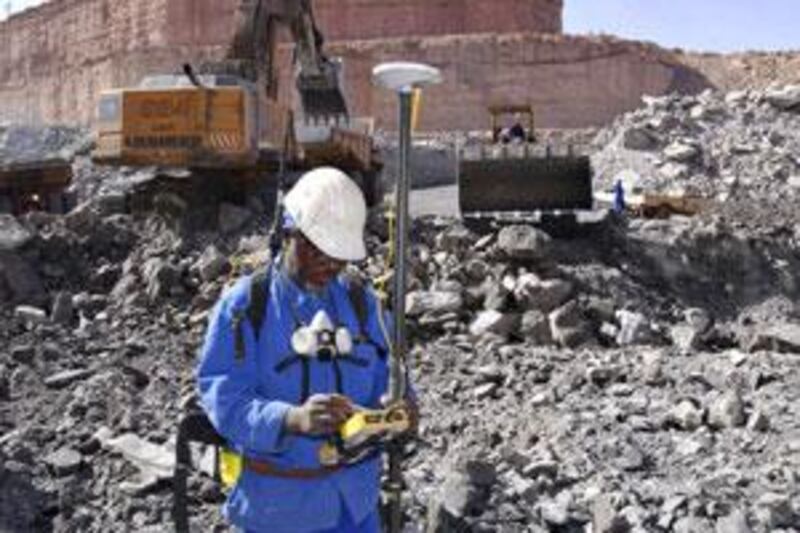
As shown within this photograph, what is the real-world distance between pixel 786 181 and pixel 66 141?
58.6 feet

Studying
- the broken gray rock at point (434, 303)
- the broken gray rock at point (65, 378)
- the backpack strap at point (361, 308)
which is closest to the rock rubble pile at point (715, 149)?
the broken gray rock at point (434, 303)

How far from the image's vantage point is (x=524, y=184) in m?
13.4

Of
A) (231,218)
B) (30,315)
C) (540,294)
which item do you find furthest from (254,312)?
(231,218)

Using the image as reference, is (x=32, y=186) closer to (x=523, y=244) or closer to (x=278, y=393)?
(x=523, y=244)

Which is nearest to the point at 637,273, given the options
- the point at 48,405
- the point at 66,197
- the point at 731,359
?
the point at 731,359

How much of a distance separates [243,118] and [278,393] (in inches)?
393

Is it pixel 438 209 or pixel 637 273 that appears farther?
pixel 438 209

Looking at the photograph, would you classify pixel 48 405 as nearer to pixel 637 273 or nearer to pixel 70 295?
pixel 70 295

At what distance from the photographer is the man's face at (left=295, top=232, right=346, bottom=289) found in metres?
3.11

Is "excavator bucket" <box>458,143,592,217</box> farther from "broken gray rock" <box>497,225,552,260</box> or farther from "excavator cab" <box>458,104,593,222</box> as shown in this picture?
"broken gray rock" <box>497,225,552,260</box>

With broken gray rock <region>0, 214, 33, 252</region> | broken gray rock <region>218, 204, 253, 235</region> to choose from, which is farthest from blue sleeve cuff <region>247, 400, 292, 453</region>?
broken gray rock <region>0, 214, 33, 252</region>

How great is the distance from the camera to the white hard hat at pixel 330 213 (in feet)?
10.1

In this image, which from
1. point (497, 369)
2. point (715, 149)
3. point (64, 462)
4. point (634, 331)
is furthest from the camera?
point (715, 149)

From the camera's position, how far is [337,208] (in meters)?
3.12
